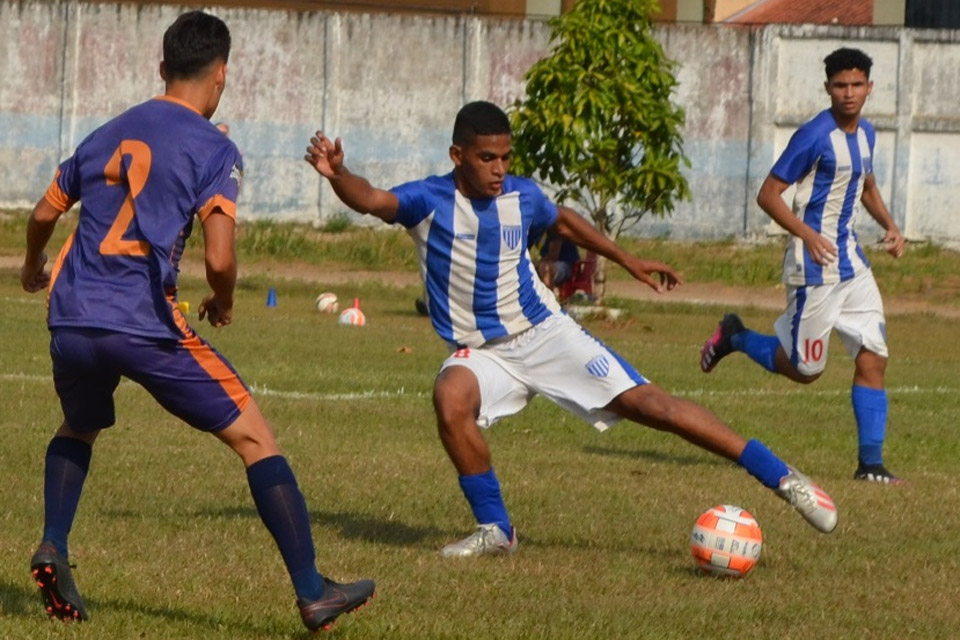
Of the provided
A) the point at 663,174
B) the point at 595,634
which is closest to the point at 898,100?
the point at 663,174

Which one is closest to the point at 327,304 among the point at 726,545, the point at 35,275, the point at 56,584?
the point at 726,545

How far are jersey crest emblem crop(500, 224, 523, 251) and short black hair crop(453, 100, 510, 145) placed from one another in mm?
416

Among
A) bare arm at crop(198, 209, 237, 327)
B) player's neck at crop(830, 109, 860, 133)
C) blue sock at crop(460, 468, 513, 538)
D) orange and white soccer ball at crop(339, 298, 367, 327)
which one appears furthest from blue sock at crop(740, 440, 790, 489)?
orange and white soccer ball at crop(339, 298, 367, 327)

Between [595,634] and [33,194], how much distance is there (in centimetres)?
2731

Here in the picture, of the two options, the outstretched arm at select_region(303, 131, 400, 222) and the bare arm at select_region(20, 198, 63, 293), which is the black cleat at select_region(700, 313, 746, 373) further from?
Answer: the bare arm at select_region(20, 198, 63, 293)

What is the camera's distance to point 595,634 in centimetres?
627

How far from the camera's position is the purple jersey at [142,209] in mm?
5840

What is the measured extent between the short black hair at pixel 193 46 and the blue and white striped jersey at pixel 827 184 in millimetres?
5189

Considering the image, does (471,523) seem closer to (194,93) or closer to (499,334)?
(499,334)

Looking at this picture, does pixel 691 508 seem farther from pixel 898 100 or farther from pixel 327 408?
pixel 898 100

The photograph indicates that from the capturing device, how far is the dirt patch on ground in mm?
25828

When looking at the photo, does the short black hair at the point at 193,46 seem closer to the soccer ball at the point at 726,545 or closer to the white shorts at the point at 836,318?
the soccer ball at the point at 726,545

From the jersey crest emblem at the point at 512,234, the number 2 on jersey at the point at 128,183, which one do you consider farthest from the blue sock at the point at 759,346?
the number 2 on jersey at the point at 128,183

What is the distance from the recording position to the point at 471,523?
857 centimetres
